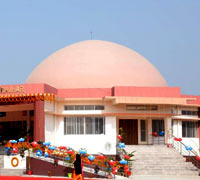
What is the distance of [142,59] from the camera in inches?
1340

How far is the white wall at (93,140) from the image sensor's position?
28.8m

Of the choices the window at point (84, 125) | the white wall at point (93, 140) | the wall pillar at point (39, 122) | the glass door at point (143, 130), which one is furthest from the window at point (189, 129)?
the wall pillar at point (39, 122)

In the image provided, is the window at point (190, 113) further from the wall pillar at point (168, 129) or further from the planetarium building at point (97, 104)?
the wall pillar at point (168, 129)

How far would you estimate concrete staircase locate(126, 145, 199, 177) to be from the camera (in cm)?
2560

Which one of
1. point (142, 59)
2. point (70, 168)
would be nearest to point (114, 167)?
point (70, 168)

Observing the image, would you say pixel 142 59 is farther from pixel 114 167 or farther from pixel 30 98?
pixel 114 167

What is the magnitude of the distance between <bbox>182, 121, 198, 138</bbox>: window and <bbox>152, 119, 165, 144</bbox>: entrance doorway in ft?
7.30

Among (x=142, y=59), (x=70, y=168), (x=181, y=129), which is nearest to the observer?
(x=70, y=168)

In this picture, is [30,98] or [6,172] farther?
[30,98]

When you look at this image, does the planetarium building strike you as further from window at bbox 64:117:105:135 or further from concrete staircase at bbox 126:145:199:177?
concrete staircase at bbox 126:145:199:177

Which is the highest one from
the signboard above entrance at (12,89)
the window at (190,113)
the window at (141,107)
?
the signboard above entrance at (12,89)

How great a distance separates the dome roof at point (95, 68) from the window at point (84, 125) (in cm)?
233

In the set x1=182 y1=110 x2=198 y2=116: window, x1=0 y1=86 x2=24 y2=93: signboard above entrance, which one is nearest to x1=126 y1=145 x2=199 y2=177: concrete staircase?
x1=182 y1=110 x2=198 y2=116: window

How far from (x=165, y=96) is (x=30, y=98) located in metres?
8.22
